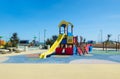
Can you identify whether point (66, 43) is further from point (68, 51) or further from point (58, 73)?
point (58, 73)

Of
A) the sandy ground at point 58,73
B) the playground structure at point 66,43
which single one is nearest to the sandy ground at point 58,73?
the sandy ground at point 58,73

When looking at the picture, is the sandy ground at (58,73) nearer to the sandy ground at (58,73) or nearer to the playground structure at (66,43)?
the sandy ground at (58,73)

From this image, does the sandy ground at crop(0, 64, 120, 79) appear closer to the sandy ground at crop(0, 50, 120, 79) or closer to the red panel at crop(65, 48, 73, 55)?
the sandy ground at crop(0, 50, 120, 79)

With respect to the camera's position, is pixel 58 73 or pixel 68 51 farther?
pixel 68 51

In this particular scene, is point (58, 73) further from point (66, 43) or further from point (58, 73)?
point (66, 43)

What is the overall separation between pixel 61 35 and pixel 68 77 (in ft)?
68.6

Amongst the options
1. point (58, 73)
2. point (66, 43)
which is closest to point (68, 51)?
point (66, 43)

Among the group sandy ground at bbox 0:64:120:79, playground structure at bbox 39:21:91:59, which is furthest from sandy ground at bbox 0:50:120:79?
playground structure at bbox 39:21:91:59

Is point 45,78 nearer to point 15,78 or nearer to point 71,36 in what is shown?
point 15,78

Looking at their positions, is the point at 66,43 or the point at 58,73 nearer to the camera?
the point at 58,73

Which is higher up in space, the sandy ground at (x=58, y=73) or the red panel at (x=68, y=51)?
the red panel at (x=68, y=51)

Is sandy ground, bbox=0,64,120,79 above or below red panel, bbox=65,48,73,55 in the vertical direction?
below

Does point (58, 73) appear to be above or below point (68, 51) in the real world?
below

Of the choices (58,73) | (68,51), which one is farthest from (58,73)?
(68,51)
